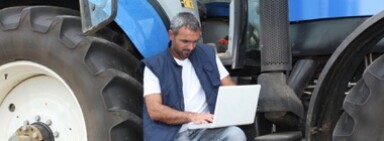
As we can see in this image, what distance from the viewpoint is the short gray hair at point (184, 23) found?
3.86 m

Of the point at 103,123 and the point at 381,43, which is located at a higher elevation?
the point at 381,43

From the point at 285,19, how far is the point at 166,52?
0.64m

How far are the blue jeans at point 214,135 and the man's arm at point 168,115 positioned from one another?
9cm

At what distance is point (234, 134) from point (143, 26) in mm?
765

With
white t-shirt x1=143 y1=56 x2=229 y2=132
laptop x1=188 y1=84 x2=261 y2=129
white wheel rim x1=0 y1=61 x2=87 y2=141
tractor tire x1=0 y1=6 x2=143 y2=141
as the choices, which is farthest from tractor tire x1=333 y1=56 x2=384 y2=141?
white wheel rim x1=0 y1=61 x2=87 y2=141

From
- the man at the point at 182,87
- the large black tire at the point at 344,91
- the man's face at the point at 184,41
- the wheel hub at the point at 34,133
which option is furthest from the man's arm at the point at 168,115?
the wheel hub at the point at 34,133

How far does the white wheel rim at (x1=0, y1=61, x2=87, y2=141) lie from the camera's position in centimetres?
412

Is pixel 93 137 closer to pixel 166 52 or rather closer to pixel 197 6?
pixel 166 52

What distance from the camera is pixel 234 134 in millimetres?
3812

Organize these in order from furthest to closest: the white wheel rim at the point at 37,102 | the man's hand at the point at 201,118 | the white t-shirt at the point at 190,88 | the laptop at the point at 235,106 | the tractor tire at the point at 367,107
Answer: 1. the white wheel rim at the point at 37,102
2. the white t-shirt at the point at 190,88
3. the man's hand at the point at 201,118
4. the laptop at the point at 235,106
5. the tractor tire at the point at 367,107

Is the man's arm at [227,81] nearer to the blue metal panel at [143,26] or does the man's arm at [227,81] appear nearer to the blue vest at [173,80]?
the blue vest at [173,80]

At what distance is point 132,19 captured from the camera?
13.2 ft

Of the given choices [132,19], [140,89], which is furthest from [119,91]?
[132,19]

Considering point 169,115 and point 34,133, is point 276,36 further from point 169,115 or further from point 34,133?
point 34,133
